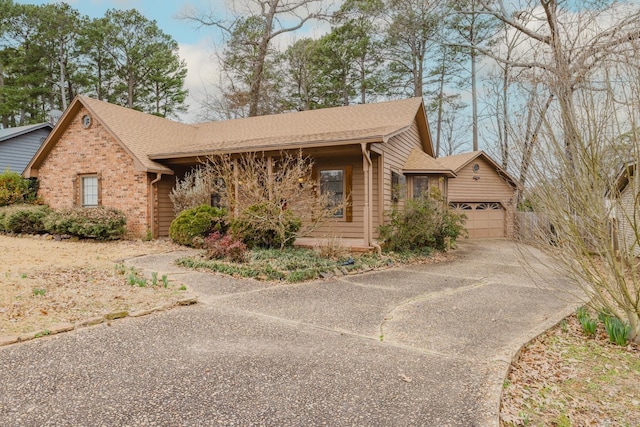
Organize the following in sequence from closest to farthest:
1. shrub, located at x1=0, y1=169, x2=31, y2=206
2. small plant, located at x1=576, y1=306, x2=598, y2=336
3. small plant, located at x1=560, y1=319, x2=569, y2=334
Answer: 1. small plant, located at x1=576, y1=306, x2=598, y2=336
2. small plant, located at x1=560, y1=319, x2=569, y2=334
3. shrub, located at x1=0, y1=169, x2=31, y2=206

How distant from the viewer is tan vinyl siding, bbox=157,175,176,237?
1278 centimetres

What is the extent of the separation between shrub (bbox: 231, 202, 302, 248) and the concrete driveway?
3.20 metres

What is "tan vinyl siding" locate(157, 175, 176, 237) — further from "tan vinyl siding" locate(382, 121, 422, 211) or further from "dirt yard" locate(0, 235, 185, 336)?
"tan vinyl siding" locate(382, 121, 422, 211)

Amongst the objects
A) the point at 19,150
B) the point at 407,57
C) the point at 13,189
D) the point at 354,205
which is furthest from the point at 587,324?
the point at 19,150

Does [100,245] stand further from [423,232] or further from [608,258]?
[608,258]

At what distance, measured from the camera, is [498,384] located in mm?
3145

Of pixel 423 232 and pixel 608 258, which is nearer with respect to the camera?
pixel 608 258

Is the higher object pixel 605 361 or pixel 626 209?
pixel 626 209

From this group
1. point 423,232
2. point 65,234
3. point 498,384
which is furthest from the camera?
point 65,234

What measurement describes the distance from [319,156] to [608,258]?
8553 mm

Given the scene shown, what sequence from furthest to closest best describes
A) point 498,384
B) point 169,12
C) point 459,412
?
point 169,12, point 498,384, point 459,412

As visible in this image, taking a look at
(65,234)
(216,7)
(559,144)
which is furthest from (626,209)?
(216,7)

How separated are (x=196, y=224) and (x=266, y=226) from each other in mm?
2586

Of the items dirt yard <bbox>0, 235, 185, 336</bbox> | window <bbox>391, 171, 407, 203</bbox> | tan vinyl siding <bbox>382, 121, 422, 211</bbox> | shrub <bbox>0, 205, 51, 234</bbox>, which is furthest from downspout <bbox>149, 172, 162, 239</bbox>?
window <bbox>391, 171, 407, 203</bbox>
